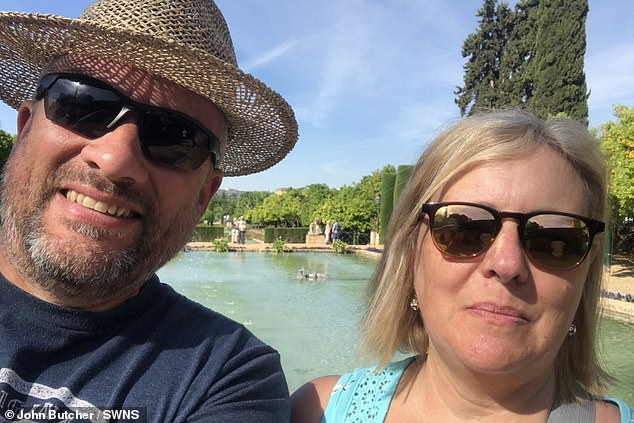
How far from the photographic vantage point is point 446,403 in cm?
172

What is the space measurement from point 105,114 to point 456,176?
45.3 inches

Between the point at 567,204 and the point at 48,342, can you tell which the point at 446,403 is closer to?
the point at 567,204

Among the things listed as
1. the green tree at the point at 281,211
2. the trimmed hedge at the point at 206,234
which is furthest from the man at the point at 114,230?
the green tree at the point at 281,211

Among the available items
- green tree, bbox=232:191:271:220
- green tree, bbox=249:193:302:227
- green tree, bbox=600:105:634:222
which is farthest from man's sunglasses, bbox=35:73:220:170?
green tree, bbox=232:191:271:220

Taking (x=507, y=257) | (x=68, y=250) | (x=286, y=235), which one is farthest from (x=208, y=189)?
(x=286, y=235)

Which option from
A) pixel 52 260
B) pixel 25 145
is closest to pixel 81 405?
pixel 52 260

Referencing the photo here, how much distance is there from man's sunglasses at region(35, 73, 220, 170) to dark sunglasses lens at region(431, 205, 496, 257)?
2.92 ft

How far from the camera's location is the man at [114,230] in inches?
59.1

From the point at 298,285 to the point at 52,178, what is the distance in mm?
11916

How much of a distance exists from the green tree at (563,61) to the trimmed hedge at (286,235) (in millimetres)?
17478

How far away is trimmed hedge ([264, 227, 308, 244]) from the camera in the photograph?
33.9m

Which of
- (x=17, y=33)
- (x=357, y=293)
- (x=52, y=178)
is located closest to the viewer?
(x=52, y=178)

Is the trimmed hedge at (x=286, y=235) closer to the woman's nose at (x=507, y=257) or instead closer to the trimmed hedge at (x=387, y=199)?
the trimmed hedge at (x=387, y=199)

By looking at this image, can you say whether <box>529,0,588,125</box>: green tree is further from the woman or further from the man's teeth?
the man's teeth
